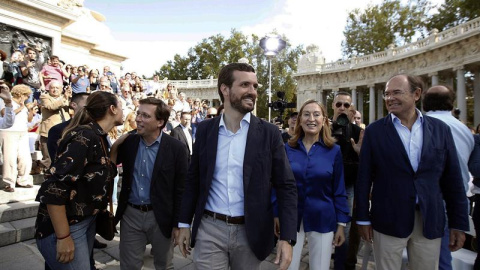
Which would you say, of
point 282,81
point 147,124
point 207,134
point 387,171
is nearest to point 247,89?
point 207,134

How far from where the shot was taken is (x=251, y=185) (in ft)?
6.98

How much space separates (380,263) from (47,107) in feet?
18.1

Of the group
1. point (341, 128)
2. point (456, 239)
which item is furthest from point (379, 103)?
point (456, 239)

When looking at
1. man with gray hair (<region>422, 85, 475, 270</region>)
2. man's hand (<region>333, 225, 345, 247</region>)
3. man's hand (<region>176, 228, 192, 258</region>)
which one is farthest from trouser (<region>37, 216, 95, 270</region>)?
man with gray hair (<region>422, 85, 475, 270</region>)

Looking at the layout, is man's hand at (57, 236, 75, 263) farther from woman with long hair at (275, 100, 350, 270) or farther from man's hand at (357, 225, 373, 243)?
man's hand at (357, 225, 373, 243)

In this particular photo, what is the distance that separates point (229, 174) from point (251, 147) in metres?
Result: 0.26

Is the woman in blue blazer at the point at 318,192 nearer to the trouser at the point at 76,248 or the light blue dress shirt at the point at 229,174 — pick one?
the light blue dress shirt at the point at 229,174

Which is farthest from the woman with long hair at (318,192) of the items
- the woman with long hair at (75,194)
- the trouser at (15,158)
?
the trouser at (15,158)

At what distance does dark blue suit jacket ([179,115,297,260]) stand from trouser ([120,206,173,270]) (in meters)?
0.67

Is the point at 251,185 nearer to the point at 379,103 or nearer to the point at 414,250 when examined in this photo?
the point at 414,250

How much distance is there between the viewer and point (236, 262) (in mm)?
2174

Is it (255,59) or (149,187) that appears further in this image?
(255,59)

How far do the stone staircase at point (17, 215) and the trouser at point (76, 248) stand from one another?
8.82 ft

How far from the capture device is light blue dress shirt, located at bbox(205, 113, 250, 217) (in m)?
2.18
